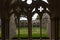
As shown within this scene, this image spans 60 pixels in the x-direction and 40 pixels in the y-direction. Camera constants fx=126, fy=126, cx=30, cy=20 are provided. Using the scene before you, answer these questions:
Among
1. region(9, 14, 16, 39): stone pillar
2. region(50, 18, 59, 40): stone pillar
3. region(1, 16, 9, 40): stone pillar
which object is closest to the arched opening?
region(50, 18, 59, 40): stone pillar

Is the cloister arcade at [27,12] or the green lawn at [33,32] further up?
the cloister arcade at [27,12]

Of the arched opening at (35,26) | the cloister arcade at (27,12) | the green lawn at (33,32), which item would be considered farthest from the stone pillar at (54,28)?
the arched opening at (35,26)

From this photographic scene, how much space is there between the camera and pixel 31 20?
231 centimetres

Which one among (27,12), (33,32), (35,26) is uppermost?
(27,12)

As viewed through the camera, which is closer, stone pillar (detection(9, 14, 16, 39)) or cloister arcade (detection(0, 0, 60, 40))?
cloister arcade (detection(0, 0, 60, 40))

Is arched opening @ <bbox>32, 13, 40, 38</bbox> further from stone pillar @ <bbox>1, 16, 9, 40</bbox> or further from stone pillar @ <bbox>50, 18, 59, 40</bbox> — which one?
stone pillar @ <bbox>1, 16, 9, 40</bbox>

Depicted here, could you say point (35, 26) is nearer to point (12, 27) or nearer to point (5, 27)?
point (12, 27)

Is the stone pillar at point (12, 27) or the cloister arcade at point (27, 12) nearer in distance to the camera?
the cloister arcade at point (27, 12)

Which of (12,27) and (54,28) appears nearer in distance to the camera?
(54,28)

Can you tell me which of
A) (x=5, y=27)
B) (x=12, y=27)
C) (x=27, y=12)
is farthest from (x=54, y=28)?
(x=5, y=27)

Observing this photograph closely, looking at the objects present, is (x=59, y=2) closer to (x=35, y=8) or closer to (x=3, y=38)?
(x=35, y=8)

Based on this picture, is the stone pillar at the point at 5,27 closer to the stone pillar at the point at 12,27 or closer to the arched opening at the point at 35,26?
the stone pillar at the point at 12,27

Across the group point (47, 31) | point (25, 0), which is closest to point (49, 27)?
point (47, 31)

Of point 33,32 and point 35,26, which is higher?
point 35,26
